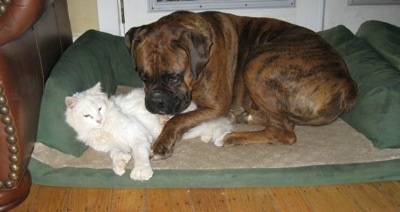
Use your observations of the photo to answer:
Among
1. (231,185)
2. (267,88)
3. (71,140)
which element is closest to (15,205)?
(71,140)

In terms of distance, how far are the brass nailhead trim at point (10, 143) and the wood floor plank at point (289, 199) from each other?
1332mm

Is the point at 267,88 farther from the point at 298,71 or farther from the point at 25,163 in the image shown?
the point at 25,163

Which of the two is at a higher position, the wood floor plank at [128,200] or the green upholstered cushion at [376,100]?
the green upholstered cushion at [376,100]

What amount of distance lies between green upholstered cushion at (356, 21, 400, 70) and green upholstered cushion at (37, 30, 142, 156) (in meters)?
1.93

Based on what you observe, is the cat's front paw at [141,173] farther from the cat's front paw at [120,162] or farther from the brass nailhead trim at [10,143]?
the brass nailhead trim at [10,143]

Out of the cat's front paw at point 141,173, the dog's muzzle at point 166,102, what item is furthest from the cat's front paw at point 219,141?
the cat's front paw at point 141,173

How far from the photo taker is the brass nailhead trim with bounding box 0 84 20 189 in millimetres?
1855

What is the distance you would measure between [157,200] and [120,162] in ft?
0.94

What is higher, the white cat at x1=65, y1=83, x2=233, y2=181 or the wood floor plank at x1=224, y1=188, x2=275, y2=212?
the white cat at x1=65, y1=83, x2=233, y2=181

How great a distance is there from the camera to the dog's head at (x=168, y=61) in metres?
2.33

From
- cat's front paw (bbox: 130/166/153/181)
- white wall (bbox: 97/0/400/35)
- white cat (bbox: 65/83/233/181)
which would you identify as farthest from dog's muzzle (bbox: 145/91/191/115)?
white wall (bbox: 97/0/400/35)

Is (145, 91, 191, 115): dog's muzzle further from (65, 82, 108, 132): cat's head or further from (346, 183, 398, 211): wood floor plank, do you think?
(346, 183, 398, 211): wood floor plank

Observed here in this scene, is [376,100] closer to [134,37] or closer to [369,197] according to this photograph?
[369,197]

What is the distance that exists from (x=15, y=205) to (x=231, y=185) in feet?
3.76
